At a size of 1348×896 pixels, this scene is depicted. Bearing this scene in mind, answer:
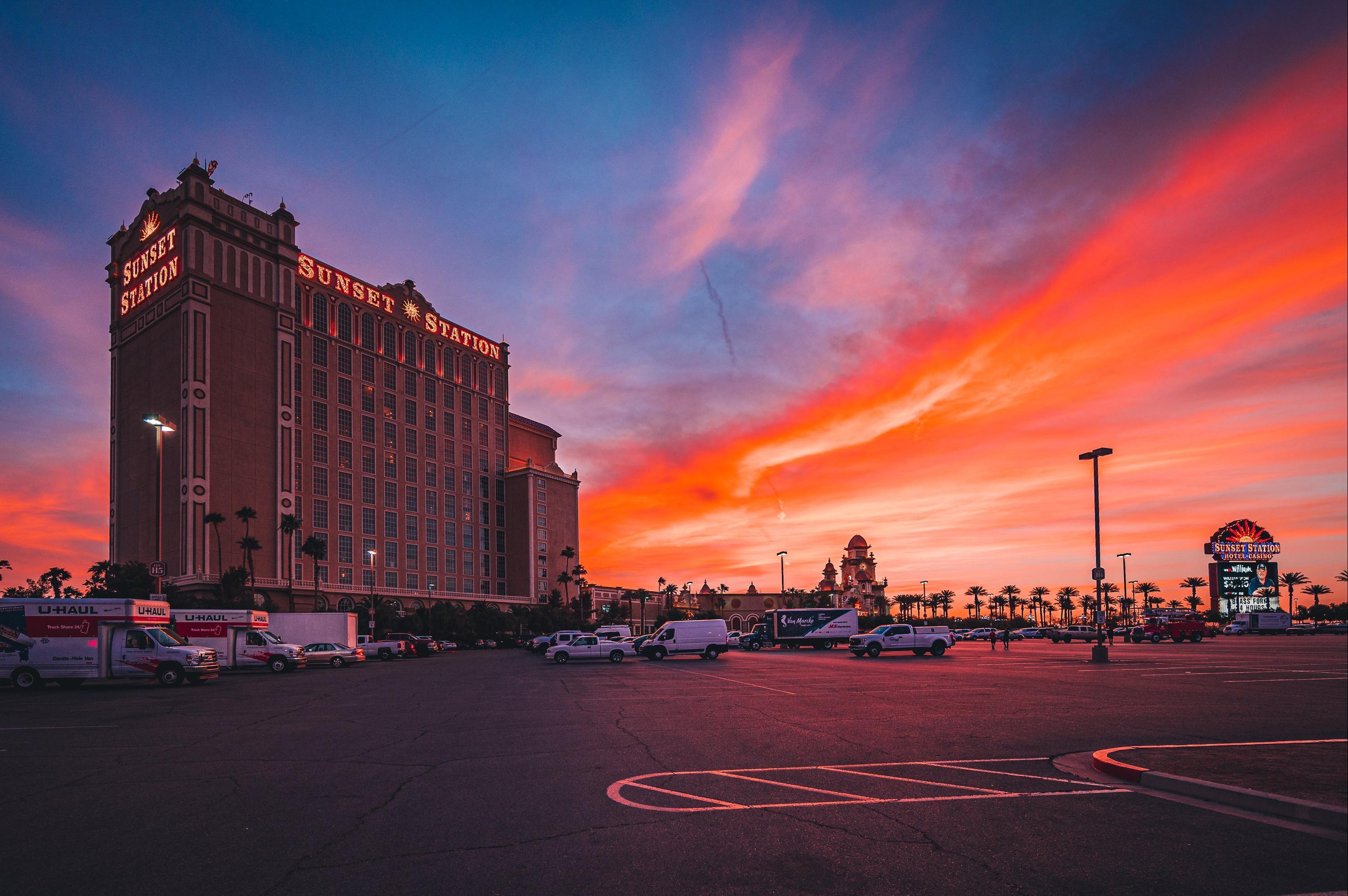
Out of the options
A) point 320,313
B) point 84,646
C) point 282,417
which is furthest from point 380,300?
point 84,646

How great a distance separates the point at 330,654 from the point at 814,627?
3367cm

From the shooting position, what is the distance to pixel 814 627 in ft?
195

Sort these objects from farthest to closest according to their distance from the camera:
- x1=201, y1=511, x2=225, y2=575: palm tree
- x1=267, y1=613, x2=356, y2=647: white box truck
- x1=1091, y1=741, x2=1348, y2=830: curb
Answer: x1=201, y1=511, x2=225, y2=575: palm tree, x1=267, y1=613, x2=356, y2=647: white box truck, x1=1091, y1=741, x2=1348, y2=830: curb

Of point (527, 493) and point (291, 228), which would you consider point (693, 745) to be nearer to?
point (291, 228)

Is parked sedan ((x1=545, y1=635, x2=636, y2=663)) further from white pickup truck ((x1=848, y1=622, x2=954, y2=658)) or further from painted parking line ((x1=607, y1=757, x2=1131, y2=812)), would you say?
painted parking line ((x1=607, y1=757, x2=1131, y2=812))

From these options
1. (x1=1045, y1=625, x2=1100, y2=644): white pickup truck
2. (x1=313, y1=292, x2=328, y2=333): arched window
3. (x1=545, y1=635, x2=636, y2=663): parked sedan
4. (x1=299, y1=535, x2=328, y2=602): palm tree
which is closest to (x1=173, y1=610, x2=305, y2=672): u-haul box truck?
(x1=545, y1=635, x2=636, y2=663): parked sedan

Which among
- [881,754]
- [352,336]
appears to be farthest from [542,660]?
[352,336]

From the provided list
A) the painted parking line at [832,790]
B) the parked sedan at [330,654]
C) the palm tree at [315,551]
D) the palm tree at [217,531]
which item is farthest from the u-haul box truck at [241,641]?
the palm tree at [315,551]

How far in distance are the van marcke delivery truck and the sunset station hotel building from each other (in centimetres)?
5828

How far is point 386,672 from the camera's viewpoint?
118 ft

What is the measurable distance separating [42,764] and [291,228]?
103 metres

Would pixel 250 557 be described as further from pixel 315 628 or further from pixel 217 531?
pixel 315 628

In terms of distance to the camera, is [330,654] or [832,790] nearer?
[832,790]

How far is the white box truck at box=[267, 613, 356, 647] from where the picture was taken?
4600cm
